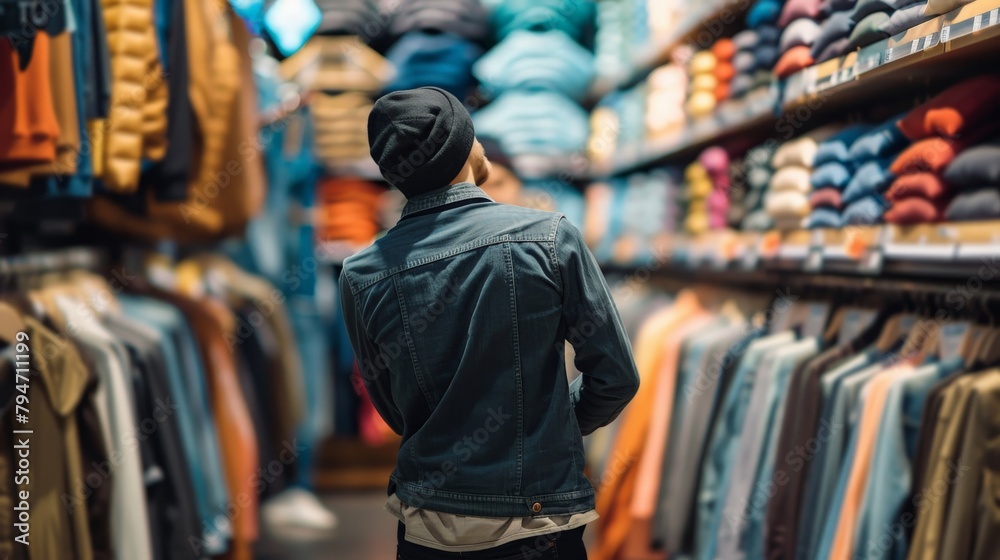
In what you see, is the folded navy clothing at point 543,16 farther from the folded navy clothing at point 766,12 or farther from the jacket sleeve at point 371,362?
the jacket sleeve at point 371,362

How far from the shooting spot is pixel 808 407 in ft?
6.61

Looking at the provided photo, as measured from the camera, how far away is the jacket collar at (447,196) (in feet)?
4.52

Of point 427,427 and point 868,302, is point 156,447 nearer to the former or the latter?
point 427,427

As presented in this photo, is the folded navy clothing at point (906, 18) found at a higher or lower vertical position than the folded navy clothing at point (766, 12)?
lower

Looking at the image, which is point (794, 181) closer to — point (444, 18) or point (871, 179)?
point (871, 179)

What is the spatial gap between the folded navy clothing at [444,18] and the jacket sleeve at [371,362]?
3.14m

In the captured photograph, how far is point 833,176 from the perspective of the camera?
219 centimetres

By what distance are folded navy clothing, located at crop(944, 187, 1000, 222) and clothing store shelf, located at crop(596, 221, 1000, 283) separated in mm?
21

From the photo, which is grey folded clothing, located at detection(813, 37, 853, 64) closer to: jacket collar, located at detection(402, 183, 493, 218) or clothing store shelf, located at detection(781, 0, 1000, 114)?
clothing store shelf, located at detection(781, 0, 1000, 114)

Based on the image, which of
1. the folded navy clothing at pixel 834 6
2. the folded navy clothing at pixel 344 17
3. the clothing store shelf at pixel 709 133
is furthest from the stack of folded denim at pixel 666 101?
the folded navy clothing at pixel 344 17

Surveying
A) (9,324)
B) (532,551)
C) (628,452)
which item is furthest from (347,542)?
(532,551)

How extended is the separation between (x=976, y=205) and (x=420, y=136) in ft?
3.74

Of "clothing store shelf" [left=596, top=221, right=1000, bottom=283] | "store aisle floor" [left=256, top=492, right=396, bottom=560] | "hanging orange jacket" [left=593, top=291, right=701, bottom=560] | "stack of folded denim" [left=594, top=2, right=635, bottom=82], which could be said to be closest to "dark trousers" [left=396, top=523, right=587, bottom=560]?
"clothing store shelf" [left=596, top=221, right=1000, bottom=283]

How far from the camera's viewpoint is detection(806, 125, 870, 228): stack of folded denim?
7.20 ft
